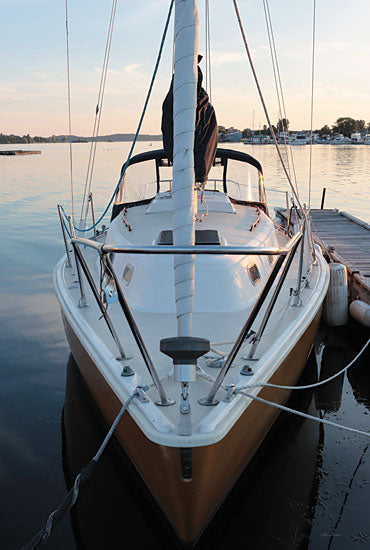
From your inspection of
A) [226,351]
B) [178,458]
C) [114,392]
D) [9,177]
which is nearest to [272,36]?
[226,351]

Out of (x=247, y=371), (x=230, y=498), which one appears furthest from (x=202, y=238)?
(x=230, y=498)

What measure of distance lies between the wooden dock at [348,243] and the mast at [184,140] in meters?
5.46

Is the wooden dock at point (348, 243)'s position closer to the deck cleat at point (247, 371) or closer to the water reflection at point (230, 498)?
the water reflection at point (230, 498)

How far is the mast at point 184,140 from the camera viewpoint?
296 cm

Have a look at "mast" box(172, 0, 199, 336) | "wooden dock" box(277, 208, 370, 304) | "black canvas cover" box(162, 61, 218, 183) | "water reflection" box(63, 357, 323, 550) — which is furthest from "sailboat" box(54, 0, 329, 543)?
"wooden dock" box(277, 208, 370, 304)

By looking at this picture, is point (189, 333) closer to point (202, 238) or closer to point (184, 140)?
point (184, 140)

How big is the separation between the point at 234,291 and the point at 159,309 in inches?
31.4

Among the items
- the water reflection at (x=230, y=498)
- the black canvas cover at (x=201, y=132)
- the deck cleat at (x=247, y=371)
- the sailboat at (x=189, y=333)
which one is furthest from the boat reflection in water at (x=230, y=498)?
the black canvas cover at (x=201, y=132)

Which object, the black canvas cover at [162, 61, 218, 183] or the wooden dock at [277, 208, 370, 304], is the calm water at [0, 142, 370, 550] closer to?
the wooden dock at [277, 208, 370, 304]

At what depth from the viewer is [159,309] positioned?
475 centimetres

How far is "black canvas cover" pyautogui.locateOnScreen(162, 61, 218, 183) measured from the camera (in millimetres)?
4473

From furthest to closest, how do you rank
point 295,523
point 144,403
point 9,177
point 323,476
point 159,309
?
point 9,177, point 159,309, point 323,476, point 295,523, point 144,403

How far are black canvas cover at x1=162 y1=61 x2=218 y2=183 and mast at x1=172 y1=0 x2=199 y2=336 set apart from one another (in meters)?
1.21

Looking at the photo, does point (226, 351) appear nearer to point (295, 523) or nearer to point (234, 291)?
point (234, 291)
